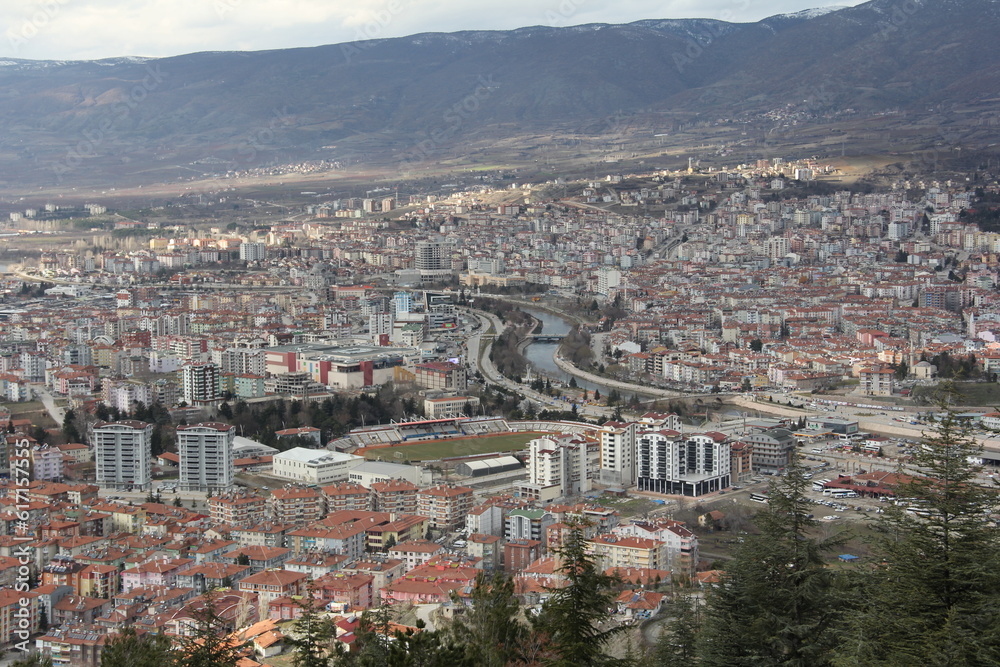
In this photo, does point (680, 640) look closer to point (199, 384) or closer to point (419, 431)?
point (419, 431)

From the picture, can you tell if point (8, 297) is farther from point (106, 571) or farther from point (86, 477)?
point (106, 571)

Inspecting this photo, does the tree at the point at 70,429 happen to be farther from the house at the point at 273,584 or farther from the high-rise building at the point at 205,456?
the house at the point at 273,584

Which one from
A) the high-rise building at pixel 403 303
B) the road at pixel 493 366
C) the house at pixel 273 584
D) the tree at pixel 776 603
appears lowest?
the road at pixel 493 366

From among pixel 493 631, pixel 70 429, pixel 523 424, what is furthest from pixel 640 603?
pixel 70 429

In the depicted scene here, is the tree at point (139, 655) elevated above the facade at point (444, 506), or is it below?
above

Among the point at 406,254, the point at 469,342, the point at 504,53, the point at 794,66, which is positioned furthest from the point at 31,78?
the point at 469,342

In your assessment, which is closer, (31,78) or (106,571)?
(106,571)

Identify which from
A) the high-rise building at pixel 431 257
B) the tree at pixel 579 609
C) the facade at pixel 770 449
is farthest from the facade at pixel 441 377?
the high-rise building at pixel 431 257
